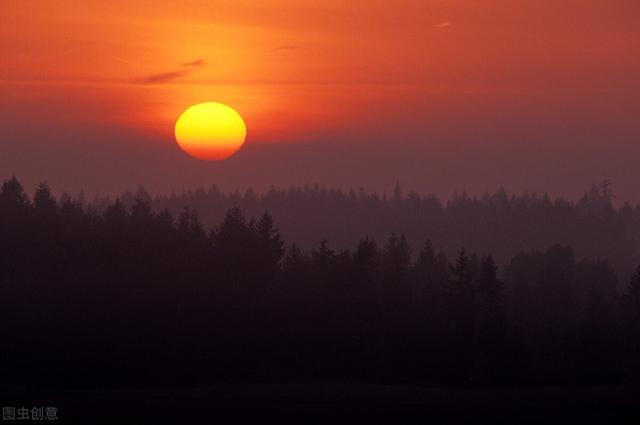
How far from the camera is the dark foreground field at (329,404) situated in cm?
5397

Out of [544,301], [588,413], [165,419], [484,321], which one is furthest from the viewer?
[544,301]

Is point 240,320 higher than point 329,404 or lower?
higher

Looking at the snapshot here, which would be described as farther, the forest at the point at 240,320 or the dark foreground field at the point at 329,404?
the forest at the point at 240,320

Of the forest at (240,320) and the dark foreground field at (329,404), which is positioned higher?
the forest at (240,320)

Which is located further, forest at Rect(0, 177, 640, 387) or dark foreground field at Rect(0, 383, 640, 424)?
forest at Rect(0, 177, 640, 387)

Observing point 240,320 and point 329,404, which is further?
point 240,320

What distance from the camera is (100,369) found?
83.8 metres

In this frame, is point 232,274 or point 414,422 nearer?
point 414,422

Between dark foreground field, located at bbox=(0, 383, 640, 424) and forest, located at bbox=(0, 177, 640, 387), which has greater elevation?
forest, located at bbox=(0, 177, 640, 387)

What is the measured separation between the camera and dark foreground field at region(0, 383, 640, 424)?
54.0 m

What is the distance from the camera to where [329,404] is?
6047cm

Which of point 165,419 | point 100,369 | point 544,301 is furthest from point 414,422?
point 544,301

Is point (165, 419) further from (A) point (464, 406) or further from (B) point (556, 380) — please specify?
(B) point (556, 380)

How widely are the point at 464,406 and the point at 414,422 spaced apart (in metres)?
6.66
